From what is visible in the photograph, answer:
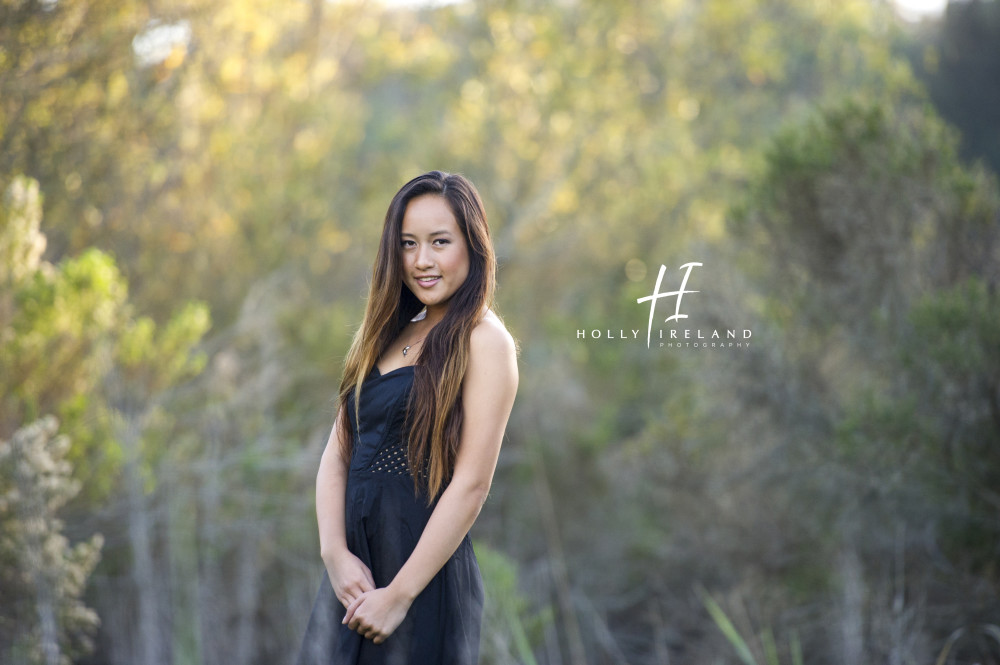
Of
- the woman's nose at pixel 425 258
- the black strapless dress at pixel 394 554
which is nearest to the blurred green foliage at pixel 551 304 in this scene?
the black strapless dress at pixel 394 554

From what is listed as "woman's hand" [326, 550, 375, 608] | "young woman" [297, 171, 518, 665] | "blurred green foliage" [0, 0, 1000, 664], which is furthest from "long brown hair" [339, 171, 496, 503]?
"blurred green foliage" [0, 0, 1000, 664]

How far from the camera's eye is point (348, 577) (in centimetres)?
180

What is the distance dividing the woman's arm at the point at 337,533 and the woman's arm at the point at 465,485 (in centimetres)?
5

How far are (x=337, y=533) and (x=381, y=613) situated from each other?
22 centimetres

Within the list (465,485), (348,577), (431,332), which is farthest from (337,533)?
(431,332)

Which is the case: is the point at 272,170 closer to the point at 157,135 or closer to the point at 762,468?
the point at 157,135

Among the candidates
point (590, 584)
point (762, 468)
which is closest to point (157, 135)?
point (762, 468)

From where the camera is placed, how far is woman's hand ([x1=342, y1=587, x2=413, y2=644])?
1.72 meters

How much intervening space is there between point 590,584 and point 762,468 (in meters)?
2.39

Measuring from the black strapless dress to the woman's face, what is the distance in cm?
18

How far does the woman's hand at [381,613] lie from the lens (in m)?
1.72

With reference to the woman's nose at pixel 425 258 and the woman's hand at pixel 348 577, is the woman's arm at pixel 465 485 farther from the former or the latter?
the woman's nose at pixel 425 258

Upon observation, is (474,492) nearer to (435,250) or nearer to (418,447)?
(418,447)

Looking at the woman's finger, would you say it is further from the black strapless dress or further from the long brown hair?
the long brown hair
